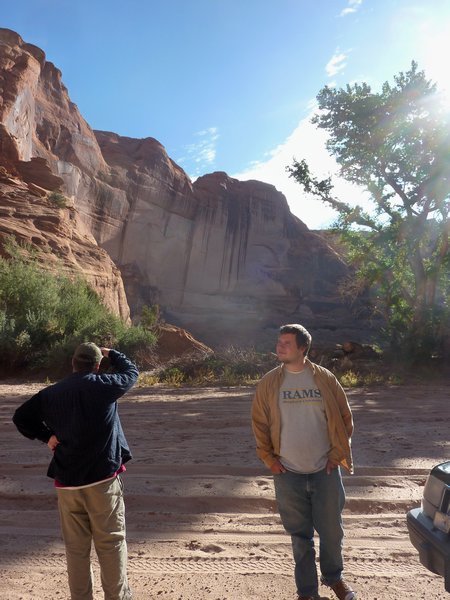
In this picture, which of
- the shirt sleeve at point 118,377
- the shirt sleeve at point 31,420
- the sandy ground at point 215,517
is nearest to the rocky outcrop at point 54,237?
the sandy ground at point 215,517

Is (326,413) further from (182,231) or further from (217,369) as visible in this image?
(182,231)

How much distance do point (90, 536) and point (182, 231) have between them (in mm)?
48015

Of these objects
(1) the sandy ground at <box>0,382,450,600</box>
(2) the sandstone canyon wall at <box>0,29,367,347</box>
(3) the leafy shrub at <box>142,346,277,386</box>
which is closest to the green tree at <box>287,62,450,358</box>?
(3) the leafy shrub at <box>142,346,277,386</box>

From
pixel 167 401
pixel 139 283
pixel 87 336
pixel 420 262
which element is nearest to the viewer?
pixel 167 401

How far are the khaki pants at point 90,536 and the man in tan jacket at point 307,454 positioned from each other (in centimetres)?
94

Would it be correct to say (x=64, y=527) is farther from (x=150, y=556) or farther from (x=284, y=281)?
(x=284, y=281)

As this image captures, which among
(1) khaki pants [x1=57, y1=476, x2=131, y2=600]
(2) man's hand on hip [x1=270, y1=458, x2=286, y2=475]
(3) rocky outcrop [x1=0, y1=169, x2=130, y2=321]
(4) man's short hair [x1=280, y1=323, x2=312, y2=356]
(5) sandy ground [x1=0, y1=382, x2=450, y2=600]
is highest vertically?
(3) rocky outcrop [x1=0, y1=169, x2=130, y2=321]

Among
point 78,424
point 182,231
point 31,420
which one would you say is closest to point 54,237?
point 31,420

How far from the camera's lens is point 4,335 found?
50.1 ft

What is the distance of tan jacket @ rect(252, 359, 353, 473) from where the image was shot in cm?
292

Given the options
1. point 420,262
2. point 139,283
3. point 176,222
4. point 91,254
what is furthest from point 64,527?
point 176,222

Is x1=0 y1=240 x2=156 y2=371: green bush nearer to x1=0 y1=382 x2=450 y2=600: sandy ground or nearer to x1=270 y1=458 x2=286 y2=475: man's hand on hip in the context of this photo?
x1=0 y1=382 x2=450 y2=600: sandy ground

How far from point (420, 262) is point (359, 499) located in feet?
49.4

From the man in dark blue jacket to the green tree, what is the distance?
15.1 metres
